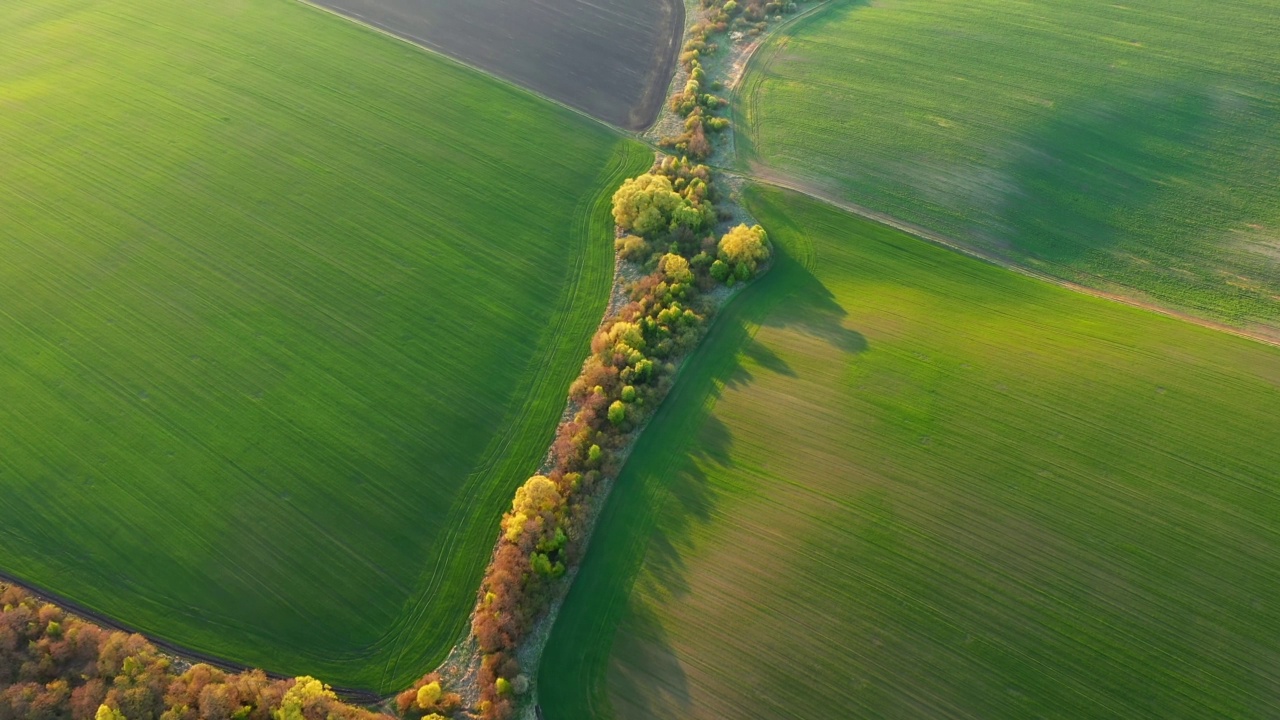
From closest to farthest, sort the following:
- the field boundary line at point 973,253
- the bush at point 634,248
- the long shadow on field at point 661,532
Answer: the long shadow on field at point 661,532
the field boundary line at point 973,253
the bush at point 634,248

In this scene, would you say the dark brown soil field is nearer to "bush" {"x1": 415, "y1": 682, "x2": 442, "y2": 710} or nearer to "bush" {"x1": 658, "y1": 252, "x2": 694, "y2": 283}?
"bush" {"x1": 658, "y1": 252, "x2": 694, "y2": 283}

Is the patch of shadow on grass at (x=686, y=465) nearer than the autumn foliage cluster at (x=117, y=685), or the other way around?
the autumn foliage cluster at (x=117, y=685)

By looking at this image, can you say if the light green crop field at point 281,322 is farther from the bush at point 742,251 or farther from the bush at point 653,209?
the bush at point 742,251

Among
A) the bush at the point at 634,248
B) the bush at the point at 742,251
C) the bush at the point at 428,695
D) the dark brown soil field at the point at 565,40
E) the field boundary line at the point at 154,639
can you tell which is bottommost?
the field boundary line at the point at 154,639

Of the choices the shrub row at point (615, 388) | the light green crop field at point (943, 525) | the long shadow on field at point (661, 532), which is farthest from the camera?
the shrub row at point (615, 388)

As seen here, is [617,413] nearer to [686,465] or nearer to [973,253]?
[686,465]

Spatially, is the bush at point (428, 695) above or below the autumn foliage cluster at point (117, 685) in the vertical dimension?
above

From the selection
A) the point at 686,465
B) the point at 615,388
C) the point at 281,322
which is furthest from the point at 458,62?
the point at 686,465

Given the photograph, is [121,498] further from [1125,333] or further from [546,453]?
[1125,333]

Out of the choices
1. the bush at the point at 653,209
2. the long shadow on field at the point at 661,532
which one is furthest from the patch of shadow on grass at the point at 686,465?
the bush at the point at 653,209
